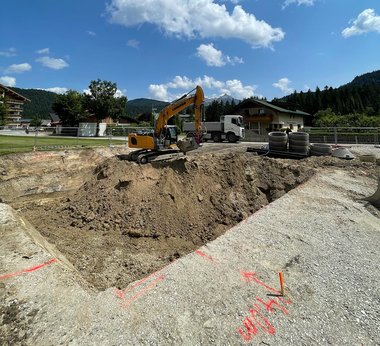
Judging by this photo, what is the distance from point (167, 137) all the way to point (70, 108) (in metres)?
33.9

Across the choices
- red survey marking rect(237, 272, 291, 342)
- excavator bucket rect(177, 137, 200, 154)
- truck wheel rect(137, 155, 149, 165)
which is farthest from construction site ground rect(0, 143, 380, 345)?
excavator bucket rect(177, 137, 200, 154)

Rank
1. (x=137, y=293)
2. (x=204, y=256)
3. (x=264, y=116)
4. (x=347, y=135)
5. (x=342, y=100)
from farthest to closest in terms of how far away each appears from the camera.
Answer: (x=342, y=100)
(x=264, y=116)
(x=347, y=135)
(x=204, y=256)
(x=137, y=293)

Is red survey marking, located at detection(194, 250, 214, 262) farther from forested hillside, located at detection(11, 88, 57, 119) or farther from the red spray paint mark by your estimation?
forested hillside, located at detection(11, 88, 57, 119)

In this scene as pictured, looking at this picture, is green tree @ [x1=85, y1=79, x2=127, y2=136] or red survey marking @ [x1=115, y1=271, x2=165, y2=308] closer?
red survey marking @ [x1=115, y1=271, x2=165, y2=308]

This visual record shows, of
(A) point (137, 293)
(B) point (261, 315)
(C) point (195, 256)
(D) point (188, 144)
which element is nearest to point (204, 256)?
(C) point (195, 256)

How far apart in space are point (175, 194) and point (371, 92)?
79749 mm

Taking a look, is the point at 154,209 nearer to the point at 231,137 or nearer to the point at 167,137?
the point at 167,137

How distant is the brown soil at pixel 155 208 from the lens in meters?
8.57

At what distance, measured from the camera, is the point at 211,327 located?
173 inches

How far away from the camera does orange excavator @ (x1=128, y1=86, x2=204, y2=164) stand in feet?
47.8

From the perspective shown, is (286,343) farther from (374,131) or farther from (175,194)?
(374,131)

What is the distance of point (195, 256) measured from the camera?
21.1ft

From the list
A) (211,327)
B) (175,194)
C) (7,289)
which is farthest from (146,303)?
(175,194)

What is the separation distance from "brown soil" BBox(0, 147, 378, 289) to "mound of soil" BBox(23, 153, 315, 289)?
3 centimetres
